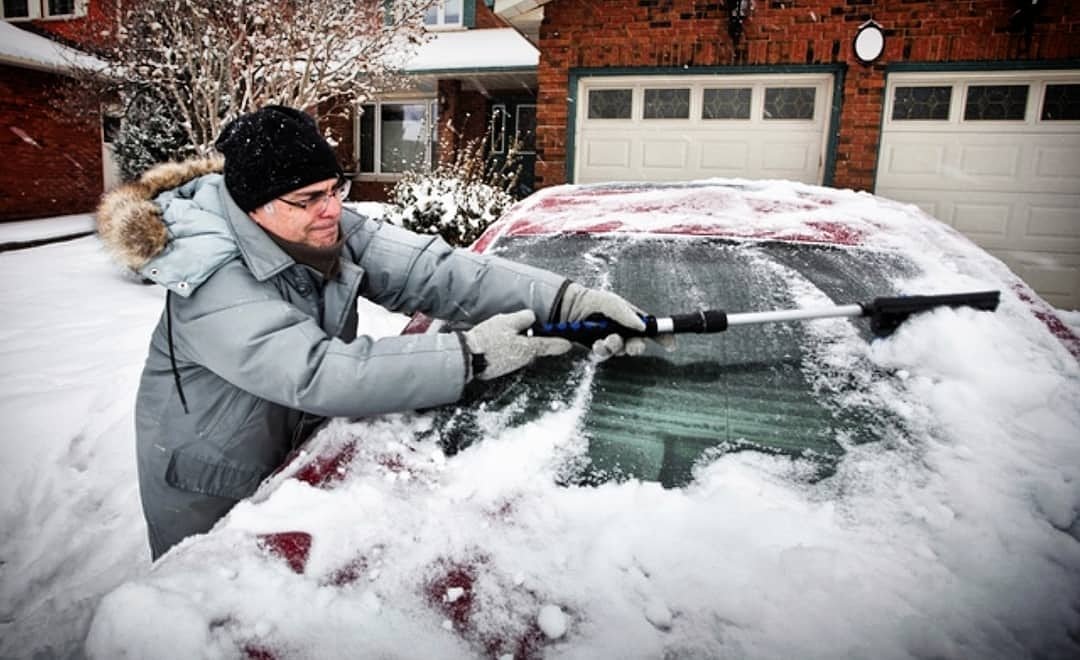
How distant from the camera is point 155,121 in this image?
356 inches

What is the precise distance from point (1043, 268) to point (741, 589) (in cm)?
746

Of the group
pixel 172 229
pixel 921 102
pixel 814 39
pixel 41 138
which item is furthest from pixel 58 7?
pixel 172 229

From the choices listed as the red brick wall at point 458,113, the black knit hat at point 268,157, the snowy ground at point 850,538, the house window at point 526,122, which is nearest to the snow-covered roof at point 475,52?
the red brick wall at point 458,113

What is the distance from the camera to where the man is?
147cm

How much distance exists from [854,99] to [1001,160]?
1622 millimetres

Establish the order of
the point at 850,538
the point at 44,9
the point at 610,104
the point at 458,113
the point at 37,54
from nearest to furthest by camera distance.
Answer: the point at 850,538
the point at 610,104
the point at 37,54
the point at 458,113
the point at 44,9

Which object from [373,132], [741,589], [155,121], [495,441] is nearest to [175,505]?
[495,441]

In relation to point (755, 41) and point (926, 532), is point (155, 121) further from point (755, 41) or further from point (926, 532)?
point (926, 532)

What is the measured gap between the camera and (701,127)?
285 inches

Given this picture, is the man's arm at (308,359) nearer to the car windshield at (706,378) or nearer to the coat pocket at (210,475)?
the car windshield at (706,378)

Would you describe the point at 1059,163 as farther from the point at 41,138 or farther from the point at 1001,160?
the point at 41,138

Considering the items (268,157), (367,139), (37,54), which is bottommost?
(268,157)

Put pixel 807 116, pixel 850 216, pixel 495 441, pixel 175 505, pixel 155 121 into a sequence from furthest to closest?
1. pixel 155 121
2. pixel 807 116
3. pixel 850 216
4. pixel 175 505
5. pixel 495 441

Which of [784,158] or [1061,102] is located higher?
[1061,102]
